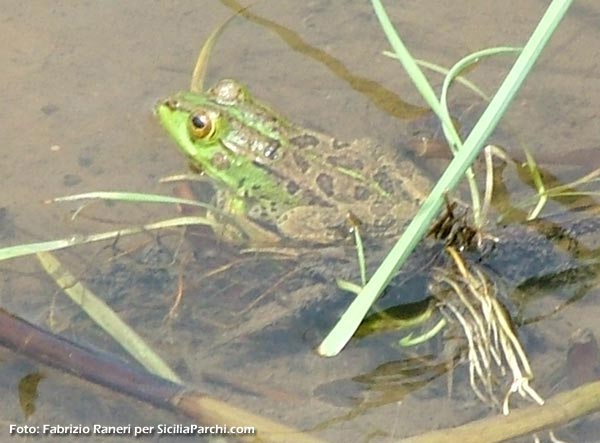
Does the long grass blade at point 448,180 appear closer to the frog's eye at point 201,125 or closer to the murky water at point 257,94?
the murky water at point 257,94

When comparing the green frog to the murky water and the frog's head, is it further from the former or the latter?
the murky water

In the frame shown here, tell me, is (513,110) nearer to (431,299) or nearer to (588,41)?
(588,41)

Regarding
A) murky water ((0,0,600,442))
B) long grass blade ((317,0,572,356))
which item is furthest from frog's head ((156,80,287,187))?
long grass blade ((317,0,572,356))

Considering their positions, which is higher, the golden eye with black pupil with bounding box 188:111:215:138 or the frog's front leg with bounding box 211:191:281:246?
the golden eye with black pupil with bounding box 188:111:215:138

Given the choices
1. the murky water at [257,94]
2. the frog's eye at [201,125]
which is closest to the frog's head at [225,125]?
the frog's eye at [201,125]

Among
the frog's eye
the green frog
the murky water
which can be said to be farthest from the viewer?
the frog's eye

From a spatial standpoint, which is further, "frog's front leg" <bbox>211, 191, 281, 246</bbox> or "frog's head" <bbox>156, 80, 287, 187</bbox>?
"frog's head" <bbox>156, 80, 287, 187</bbox>

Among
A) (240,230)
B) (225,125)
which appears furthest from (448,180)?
(225,125)
